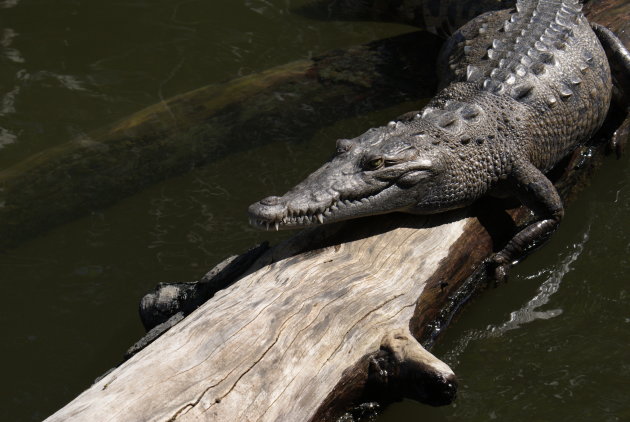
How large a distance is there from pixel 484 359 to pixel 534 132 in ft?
4.73

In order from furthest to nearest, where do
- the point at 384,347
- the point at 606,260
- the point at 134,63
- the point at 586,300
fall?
the point at 134,63
the point at 606,260
the point at 586,300
the point at 384,347

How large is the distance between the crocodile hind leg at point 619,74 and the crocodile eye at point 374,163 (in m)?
2.35

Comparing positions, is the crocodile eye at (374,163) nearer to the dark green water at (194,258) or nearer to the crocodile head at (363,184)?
the crocodile head at (363,184)

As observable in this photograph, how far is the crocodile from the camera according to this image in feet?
13.0

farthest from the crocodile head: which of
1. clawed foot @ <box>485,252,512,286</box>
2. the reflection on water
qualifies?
the reflection on water

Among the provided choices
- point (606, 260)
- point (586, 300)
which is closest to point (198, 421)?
point (586, 300)

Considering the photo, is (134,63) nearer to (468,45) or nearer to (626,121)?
(468,45)

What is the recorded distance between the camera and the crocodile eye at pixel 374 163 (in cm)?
402

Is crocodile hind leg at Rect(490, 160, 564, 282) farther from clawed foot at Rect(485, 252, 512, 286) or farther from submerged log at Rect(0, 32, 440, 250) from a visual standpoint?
submerged log at Rect(0, 32, 440, 250)

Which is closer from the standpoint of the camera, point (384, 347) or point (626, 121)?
point (384, 347)

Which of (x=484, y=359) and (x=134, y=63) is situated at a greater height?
(x=134, y=63)

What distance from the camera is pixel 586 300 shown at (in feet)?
14.4

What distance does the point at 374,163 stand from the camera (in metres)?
4.02

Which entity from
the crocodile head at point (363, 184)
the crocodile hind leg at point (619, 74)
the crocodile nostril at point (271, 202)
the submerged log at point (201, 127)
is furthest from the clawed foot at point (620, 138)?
the crocodile nostril at point (271, 202)
